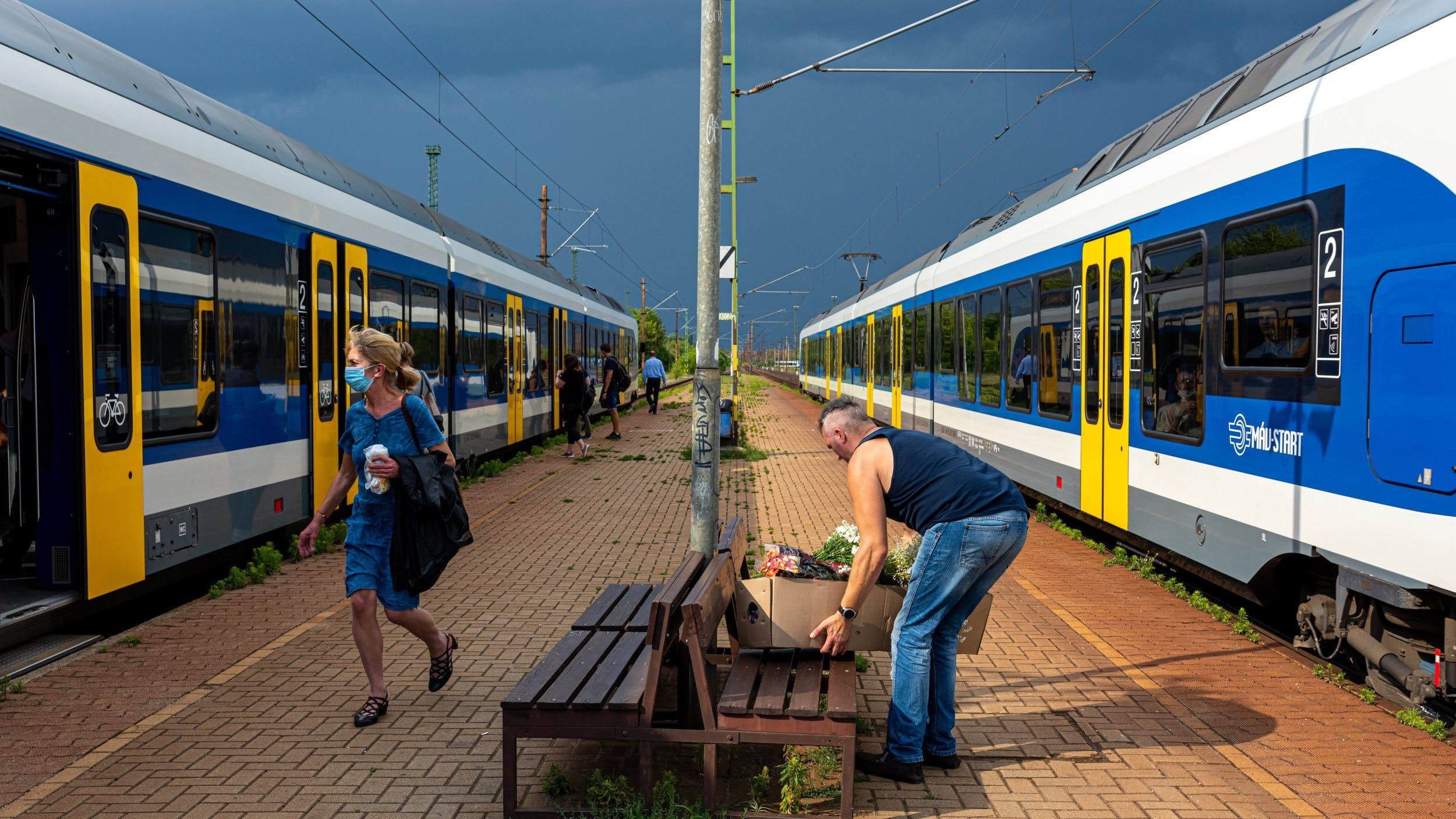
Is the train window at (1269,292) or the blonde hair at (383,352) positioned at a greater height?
the train window at (1269,292)

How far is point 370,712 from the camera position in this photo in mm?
5152

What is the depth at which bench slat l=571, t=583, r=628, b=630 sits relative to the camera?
5.26 meters

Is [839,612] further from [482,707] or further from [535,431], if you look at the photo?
[535,431]

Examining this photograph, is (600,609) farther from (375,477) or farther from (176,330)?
(176,330)

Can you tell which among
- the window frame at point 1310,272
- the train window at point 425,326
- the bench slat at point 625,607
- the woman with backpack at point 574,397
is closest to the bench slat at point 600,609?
the bench slat at point 625,607

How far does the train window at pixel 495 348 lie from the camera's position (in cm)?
1605

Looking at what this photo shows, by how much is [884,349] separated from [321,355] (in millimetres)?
15170

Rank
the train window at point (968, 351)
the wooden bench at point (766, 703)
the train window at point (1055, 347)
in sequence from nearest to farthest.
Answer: the wooden bench at point (766, 703) < the train window at point (1055, 347) < the train window at point (968, 351)

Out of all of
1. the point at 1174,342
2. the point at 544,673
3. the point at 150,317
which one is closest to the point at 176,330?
the point at 150,317

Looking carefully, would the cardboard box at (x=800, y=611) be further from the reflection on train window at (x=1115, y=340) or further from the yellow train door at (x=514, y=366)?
the yellow train door at (x=514, y=366)

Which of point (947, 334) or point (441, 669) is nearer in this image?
point (441, 669)

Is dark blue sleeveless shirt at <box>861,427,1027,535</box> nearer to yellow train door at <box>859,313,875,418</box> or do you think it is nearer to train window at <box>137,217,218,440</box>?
train window at <box>137,217,218,440</box>

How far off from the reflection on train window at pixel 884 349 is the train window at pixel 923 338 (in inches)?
120

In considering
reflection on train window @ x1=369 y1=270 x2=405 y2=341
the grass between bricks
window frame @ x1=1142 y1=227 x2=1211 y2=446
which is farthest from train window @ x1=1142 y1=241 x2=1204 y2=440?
reflection on train window @ x1=369 y1=270 x2=405 y2=341
